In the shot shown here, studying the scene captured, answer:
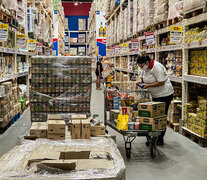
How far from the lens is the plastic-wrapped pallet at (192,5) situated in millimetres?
4564

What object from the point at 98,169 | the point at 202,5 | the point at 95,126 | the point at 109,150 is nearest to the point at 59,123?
the point at 95,126

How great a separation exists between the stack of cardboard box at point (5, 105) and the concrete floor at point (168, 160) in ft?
1.04

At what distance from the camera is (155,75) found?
194 inches

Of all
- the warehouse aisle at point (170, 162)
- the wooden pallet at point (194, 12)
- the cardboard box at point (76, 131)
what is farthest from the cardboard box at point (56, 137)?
the wooden pallet at point (194, 12)

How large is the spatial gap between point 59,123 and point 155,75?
2228mm

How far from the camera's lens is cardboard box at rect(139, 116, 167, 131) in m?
4.21

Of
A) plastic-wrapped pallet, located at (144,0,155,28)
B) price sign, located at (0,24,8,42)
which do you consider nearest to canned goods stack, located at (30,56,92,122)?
price sign, located at (0,24,8,42)

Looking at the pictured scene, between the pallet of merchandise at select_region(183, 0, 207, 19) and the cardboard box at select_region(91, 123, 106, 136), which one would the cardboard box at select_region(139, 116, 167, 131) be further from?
the pallet of merchandise at select_region(183, 0, 207, 19)

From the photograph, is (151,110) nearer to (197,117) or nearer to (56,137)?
(197,117)

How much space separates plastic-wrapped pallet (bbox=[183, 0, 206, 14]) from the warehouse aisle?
94.1 inches

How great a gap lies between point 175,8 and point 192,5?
0.79 metres

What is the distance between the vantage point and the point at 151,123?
421 centimetres

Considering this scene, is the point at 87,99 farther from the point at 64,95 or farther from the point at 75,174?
the point at 75,174

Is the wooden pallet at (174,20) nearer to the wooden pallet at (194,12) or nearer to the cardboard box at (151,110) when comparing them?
the wooden pallet at (194,12)
